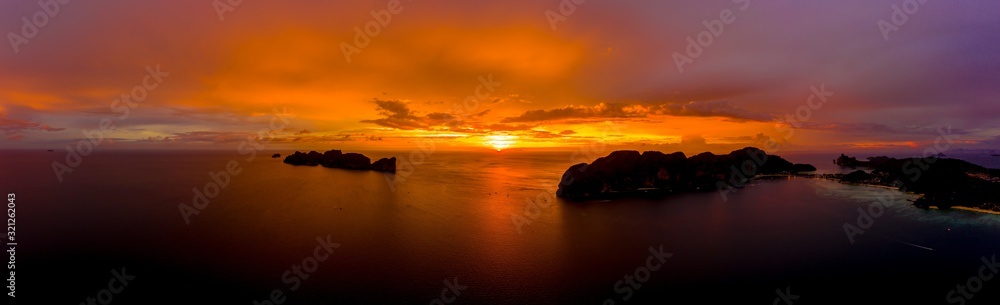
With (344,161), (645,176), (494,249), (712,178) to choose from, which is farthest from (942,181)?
(344,161)

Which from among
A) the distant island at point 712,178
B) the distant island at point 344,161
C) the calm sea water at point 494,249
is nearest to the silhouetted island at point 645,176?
the distant island at point 712,178

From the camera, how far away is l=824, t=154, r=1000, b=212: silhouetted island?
58.8 metres

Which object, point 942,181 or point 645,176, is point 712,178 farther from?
point 942,181

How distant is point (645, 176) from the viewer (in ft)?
271

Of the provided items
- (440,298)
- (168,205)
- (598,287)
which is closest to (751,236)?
(598,287)

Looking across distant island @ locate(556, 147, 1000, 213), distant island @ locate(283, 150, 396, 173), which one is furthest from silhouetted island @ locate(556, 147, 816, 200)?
distant island @ locate(283, 150, 396, 173)

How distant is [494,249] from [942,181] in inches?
3710

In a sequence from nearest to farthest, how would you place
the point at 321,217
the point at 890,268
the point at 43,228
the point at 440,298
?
the point at 440,298 < the point at 890,268 < the point at 43,228 < the point at 321,217

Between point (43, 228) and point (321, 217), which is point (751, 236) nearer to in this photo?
point (321, 217)

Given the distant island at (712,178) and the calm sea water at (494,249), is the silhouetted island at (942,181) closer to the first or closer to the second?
the distant island at (712,178)

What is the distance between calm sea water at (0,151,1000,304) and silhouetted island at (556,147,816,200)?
852 cm

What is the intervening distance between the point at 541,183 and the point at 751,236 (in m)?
57.4

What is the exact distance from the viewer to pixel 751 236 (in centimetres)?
4500

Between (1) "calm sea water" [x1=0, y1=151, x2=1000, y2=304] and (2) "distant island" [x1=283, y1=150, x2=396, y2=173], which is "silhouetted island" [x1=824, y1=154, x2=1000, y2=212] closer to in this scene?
(1) "calm sea water" [x1=0, y1=151, x2=1000, y2=304]
